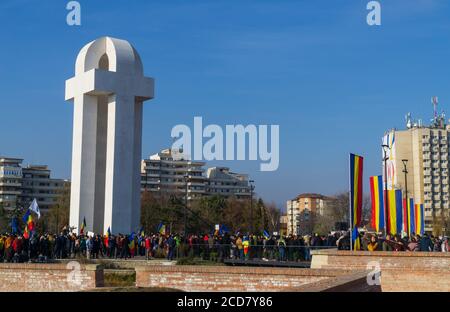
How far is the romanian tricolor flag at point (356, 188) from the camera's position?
953 inches

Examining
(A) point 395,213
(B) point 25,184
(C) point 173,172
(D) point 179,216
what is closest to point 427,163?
(C) point 173,172

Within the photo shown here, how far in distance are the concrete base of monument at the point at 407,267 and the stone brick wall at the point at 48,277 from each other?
8471 millimetres

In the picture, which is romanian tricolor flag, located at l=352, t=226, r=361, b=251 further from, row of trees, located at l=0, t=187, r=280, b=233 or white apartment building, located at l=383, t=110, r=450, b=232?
white apartment building, located at l=383, t=110, r=450, b=232

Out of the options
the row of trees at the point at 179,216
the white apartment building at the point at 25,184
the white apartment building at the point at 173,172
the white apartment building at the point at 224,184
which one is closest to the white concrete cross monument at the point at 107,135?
the row of trees at the point at 179,216

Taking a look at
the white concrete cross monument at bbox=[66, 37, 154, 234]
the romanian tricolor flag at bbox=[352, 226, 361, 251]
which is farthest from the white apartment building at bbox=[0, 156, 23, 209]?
the romanian tricolor flag at bbox=[352, 226, 361, 251]

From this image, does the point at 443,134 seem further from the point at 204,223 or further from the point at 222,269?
the point at 222,269

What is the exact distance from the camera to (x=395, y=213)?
3619cm

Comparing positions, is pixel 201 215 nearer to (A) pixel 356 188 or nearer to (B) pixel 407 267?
(A) pixel 356 188

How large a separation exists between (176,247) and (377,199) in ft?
35.2

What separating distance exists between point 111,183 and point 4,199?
99089 millimetres
